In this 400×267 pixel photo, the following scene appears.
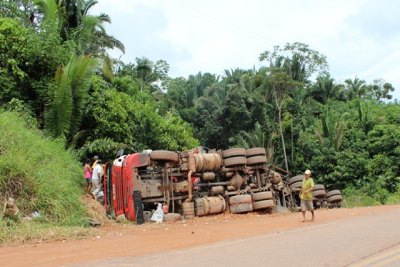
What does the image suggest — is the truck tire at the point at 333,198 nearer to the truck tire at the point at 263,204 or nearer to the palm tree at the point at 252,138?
the truck tire at the point at 263,204

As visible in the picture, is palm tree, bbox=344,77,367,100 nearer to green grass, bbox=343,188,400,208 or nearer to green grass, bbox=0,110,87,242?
green grass, bbox=343,188,400,208

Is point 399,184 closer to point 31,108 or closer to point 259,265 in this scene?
point 31,108

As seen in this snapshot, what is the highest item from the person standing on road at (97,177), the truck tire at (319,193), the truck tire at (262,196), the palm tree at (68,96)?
the palm tree at (68,96)

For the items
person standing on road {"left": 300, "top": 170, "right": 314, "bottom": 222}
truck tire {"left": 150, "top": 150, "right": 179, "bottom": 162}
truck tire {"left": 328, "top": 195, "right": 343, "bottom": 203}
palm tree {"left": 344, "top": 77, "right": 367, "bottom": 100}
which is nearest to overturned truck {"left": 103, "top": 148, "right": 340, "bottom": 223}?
truck tire {"left": 150, "top": 150, "right": 179, "bottom": 162}

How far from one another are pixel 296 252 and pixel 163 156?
748 cm

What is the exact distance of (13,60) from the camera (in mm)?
17656

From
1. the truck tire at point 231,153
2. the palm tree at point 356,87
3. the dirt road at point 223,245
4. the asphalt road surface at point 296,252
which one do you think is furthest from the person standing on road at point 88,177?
the palm tree at point 356,87

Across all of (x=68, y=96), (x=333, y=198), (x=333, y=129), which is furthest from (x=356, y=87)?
(x=68, y=96)

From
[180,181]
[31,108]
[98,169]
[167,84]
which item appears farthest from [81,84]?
[167,84]

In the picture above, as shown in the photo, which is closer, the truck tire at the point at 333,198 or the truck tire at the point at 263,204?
the truck tire at the point at 263,204

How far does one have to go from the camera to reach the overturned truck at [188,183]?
46.6 feet

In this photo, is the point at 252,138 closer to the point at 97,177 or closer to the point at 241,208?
the point at 241,208

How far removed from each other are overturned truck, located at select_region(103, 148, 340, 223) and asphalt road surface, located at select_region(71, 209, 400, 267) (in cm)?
488

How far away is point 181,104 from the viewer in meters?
49.0
